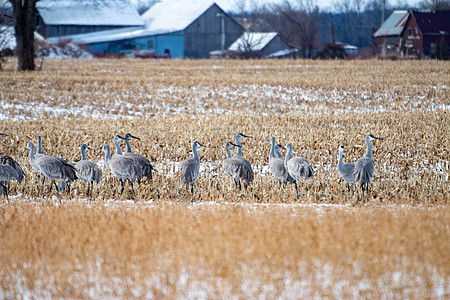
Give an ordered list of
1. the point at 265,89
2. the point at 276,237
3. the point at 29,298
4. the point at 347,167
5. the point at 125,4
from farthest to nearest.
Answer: the point at 125,4 < the point at 265,89 < the point at 347,167 < the point at 276,237 < the point at 29,298

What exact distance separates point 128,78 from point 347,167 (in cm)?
1958

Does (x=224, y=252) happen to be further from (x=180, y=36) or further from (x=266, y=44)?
(x=180, y=36)

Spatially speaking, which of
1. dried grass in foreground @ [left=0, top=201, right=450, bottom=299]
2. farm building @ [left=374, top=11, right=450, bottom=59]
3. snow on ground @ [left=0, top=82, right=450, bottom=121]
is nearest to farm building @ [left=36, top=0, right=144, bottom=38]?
farm building @ [left=374, top=11, right=450, bottom=59]

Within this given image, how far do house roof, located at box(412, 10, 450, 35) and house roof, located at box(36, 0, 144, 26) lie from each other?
1286 inches

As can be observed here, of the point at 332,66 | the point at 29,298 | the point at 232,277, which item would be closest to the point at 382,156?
the point at 232,277

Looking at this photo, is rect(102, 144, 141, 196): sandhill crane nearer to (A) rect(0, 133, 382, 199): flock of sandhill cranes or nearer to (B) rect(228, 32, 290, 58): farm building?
(A) rect(0, 133, 382, 199): flock of sandhill cranes

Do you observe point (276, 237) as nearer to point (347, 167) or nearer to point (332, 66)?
point (347, 167)

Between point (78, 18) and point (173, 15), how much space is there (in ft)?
36.8

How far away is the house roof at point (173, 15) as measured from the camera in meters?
59.7

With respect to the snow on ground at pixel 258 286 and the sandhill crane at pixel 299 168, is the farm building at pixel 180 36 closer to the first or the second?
the sandhill crane at pixel 299 168

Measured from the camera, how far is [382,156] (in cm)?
972

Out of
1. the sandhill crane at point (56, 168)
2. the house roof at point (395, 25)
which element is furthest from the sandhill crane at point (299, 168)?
the house roof at point (395, 25)

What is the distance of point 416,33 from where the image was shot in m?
50.6

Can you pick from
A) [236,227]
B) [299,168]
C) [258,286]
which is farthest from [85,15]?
[258,286]
